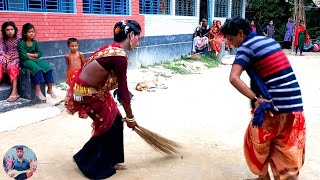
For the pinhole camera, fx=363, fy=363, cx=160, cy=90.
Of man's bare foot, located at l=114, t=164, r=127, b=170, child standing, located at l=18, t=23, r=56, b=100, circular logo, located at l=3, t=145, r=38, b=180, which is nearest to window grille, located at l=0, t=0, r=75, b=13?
child standing, located at l=18, t=23, r=56, b=100

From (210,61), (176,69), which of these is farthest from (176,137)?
(210,61)

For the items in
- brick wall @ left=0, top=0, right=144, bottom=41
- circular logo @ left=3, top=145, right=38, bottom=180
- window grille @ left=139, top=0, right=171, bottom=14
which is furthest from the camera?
window grille @ left=139, top=0, right=171, bottom=14

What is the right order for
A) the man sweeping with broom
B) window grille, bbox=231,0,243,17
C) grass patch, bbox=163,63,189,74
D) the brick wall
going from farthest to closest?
window grille, bbox=231,0,243,17
grass patch, bbox=163,63,189,74
the brick wall
the man sweeping with broom

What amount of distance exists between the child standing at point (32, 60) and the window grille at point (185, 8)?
22.5 ft

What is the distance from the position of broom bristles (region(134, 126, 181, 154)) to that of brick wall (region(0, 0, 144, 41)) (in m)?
3.92

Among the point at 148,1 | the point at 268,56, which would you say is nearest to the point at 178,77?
the point at 148,1

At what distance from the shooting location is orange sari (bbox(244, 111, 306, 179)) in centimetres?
262

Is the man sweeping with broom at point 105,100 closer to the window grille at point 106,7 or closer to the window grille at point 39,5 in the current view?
the window grille at point 39,5

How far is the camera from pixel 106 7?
27.7 feet

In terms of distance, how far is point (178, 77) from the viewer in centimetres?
909

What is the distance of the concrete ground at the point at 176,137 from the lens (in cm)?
333

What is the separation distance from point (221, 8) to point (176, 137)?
11470 mm

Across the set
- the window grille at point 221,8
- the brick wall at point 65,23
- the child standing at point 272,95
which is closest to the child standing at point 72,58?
the brick wall at point 65,23

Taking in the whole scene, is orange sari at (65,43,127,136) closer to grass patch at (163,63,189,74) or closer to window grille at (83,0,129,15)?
window grille at (83,0,129,15)
